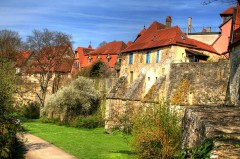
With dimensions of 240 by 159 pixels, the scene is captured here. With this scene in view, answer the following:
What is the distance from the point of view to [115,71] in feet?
152

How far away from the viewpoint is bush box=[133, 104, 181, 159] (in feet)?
44.2

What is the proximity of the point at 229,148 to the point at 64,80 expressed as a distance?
43586mm

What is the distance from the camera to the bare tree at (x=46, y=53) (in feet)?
143

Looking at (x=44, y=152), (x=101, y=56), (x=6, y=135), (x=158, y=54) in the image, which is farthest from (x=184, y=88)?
(x=101, y=56)

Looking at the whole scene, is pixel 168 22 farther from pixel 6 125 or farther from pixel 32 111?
pixel 6 125

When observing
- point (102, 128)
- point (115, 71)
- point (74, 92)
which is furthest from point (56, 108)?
point (115, 71)

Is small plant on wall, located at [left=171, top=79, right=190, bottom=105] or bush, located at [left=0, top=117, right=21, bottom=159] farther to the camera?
small plant on wall, located at [left=171, top=79, right=190, bottom=105]

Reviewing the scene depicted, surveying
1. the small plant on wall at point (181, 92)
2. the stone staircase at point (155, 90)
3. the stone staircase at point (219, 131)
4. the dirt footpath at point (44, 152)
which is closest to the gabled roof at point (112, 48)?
the stone staircase at point (155, 90)

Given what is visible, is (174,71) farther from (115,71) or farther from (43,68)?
(43,68)

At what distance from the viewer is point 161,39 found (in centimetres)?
3212

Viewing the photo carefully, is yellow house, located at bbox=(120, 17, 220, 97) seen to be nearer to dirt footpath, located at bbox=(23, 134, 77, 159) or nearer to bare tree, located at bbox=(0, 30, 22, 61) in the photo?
dirt footpath, located at bbox=(23, 134, 77, 159)

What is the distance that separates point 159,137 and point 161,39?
19.8m

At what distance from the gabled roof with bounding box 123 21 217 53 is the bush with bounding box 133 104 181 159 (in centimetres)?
1632

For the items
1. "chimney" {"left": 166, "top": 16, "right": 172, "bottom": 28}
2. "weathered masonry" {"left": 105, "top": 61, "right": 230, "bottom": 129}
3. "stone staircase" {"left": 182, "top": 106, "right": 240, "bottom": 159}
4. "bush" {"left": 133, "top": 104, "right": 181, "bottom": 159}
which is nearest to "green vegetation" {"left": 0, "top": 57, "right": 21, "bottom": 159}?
"bush" {"left": 133, "top": 104, "right": 181, "bottom": 159}
